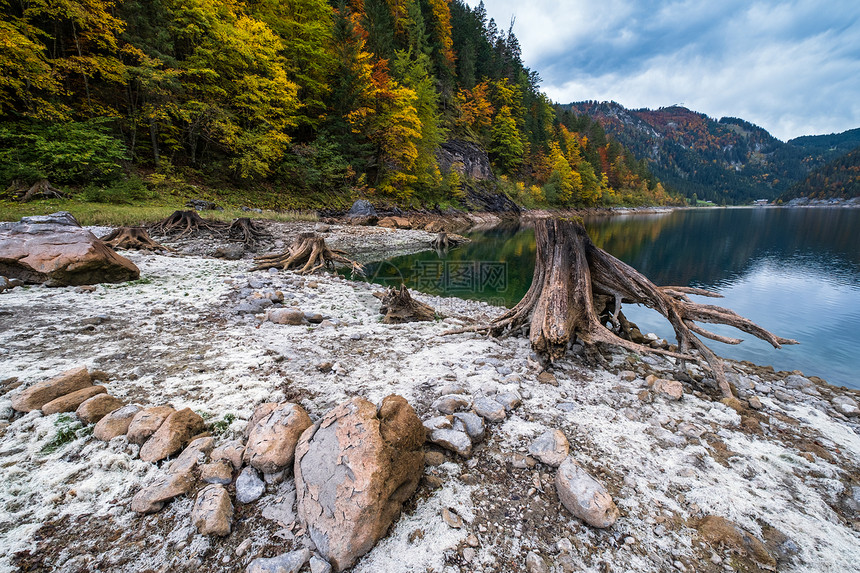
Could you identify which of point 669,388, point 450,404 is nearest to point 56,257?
point 450,404

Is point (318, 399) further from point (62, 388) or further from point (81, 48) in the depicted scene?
point (81, 48)

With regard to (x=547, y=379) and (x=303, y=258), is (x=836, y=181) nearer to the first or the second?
(x=547, y=379)

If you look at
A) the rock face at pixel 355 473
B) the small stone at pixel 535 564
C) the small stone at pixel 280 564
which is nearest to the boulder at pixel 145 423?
the rock face at pixel 355 473

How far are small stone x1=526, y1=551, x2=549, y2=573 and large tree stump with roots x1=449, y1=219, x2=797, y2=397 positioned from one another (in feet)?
8.12

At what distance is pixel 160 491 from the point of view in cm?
196

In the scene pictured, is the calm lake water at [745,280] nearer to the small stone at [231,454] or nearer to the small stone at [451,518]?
the small stone at [451,518]

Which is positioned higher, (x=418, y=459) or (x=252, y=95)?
(x=252, y=95)

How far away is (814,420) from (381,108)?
3372 cm

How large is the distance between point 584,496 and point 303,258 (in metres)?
11.0

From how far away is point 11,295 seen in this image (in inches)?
208

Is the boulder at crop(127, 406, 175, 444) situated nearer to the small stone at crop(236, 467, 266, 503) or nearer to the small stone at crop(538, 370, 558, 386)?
the small stone at crop(236, 467, 266, 503)

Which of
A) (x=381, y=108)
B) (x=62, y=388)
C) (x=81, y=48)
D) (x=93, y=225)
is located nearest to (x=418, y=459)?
(x=62, y=388)

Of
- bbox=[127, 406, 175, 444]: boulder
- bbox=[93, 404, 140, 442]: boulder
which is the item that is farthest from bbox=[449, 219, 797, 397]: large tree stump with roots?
bbox=[93, 404, 140, 442]: boulder

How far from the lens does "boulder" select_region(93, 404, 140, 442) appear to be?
2414 mm
